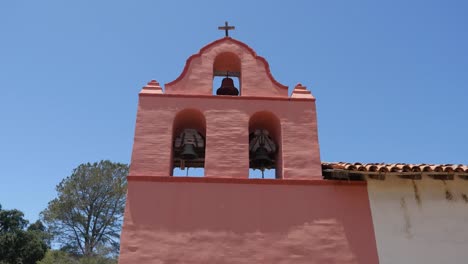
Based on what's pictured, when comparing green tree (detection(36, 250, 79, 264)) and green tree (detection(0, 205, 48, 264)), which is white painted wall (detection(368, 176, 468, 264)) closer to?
green tree (detection(36, 250, 79, 264))

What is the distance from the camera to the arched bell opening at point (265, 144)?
23.0ft

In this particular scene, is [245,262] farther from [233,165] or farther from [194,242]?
[233,165]

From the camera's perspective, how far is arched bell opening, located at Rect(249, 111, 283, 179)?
702 cm

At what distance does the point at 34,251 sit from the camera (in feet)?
82.9

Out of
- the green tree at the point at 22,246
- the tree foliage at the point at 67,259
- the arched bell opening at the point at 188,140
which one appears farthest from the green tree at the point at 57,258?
the arched bell opening at the point at 188,140

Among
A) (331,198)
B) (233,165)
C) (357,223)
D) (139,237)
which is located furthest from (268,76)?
(139,237)

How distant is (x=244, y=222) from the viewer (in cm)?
607

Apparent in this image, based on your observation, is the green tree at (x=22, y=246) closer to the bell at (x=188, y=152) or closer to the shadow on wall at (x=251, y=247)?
the bell at (x=188, y=152)

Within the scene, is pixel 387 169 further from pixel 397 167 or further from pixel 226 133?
pixel 226 133

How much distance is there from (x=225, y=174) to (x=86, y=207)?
2140 cm

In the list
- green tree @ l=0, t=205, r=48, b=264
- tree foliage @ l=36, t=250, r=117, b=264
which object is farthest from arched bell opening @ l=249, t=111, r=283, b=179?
green tree @ l=0, t=205, r=48, b=264

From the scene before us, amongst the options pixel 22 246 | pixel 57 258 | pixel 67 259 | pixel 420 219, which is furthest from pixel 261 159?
pixel 22 246

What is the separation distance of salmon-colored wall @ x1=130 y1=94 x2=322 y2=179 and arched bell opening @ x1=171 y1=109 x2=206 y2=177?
0.79 feet

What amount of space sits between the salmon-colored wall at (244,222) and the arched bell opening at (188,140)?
807mm
